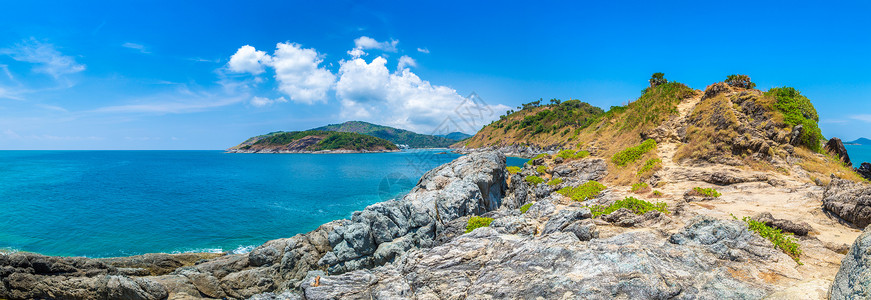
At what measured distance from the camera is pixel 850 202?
38.8ft

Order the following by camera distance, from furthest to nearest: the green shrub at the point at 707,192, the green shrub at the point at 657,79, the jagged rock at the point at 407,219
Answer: the green shrub at the point at 657,79, the jagged rock at the point at 407,219, the green shrub at the point at 707,192

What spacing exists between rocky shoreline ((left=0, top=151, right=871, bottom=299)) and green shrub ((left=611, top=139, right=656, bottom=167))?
4.92m

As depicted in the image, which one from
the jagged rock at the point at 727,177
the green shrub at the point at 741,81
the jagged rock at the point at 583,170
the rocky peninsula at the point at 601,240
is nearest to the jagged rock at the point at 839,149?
the rocky peninsula at the point at 601,240

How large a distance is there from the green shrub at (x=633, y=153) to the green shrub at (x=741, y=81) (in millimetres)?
9886

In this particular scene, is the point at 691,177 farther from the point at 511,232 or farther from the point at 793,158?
the point at 511,232

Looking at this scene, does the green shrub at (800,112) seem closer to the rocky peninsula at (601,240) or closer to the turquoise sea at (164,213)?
the rocky peninsula at (601,240)

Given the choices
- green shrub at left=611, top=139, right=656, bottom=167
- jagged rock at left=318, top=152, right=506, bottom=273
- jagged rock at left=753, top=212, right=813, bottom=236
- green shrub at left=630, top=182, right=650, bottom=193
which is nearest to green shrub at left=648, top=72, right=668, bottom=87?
green shrub at left=611, top=139, right=656, bottom=167

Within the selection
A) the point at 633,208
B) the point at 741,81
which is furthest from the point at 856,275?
the point at 741,81

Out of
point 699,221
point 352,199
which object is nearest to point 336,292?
point 699,221

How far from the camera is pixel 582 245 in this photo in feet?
34.6

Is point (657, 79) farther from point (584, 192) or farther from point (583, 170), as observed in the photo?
point (584, 192)

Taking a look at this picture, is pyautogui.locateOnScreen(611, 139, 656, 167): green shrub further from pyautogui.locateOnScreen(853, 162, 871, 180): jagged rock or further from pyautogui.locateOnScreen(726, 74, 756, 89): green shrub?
→ pyautogui.locateOnScreen(853, 162, 871, 180): jagged rock

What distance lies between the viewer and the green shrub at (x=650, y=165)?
80.1 feet

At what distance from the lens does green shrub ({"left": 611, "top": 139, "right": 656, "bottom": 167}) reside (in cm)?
2803
